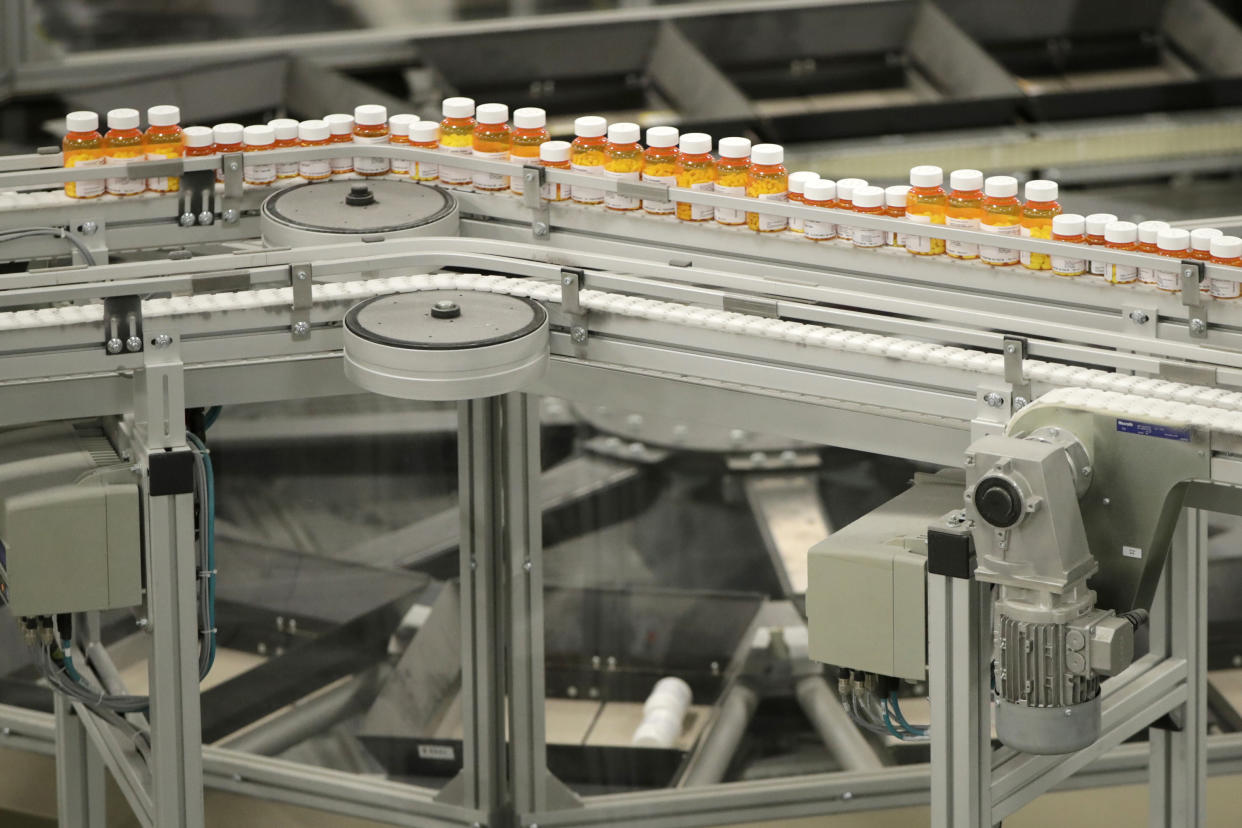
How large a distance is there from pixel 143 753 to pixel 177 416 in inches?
25.9

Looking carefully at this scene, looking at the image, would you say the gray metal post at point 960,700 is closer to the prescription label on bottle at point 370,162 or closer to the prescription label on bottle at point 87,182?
the prescription label on bottle at point 370,162

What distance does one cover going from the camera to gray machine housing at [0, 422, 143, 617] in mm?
2568

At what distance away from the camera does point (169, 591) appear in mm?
2516

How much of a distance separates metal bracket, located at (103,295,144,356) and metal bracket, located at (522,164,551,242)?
666mm

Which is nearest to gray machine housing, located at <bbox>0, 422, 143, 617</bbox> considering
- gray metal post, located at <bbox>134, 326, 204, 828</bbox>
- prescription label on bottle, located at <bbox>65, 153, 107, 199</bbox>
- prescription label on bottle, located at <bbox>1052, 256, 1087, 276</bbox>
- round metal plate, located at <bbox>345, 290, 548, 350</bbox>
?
gray metal post, located at <bbox>134, 326, 204, 828</bbox>

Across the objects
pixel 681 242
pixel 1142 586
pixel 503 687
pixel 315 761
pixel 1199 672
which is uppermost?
pixel 681 242

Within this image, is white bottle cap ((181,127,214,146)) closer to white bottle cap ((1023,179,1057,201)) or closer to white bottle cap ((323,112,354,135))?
white bottle cap ((323,112,354,135))

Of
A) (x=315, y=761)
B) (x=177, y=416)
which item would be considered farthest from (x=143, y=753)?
(x=315, y=761)

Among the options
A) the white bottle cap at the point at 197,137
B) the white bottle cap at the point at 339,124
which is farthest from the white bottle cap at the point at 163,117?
the white bottle cap at the point at 339,124

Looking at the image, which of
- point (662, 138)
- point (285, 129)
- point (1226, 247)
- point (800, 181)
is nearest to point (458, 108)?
point (285, 129)

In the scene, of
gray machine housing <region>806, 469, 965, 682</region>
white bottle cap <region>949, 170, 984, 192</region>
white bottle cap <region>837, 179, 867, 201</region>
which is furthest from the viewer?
white bottle cap <region>837, 179, 867, 201</region>

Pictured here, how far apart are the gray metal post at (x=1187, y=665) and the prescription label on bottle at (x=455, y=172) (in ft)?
4.21

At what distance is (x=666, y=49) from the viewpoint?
507cm

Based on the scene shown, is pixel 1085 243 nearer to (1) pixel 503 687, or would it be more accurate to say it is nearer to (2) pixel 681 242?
(2) pixel 681 242
